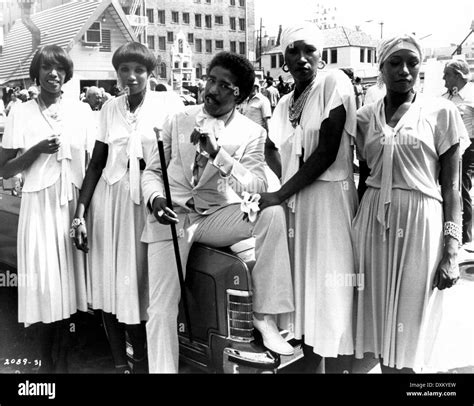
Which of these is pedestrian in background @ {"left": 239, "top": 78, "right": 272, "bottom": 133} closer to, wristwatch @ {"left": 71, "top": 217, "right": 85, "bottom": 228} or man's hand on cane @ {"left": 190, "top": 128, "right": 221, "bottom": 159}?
man's hand on cane @ {"left": 190, "top": 128, "right": 221, "bottom": 159}

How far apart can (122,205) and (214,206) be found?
0.47m

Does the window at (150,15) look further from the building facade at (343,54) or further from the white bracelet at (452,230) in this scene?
the white bracelet at (452,230)

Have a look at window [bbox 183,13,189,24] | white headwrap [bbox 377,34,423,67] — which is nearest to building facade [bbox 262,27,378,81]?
white headwrap [bbox 377,34,423,67]

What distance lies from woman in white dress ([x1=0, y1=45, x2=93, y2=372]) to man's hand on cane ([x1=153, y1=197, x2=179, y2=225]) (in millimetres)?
491

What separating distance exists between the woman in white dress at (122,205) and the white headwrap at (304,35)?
63cm

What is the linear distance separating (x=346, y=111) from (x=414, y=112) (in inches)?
11.5

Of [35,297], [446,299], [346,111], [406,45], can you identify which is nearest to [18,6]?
[35,297]

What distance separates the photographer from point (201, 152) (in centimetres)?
267

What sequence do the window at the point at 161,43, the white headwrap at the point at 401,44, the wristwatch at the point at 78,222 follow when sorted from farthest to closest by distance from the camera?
the window at the point at 161,43 < the wristwatch at the point at 78,222 < the white headwrap at the point at 401,44

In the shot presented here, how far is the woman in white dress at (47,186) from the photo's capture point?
2850 mm

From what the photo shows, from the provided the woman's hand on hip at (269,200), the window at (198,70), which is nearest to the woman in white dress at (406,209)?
the woman's hand on hip at (269,200)

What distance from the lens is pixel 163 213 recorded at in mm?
2695

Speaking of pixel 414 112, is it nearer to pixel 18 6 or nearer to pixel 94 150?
pixel 94 150

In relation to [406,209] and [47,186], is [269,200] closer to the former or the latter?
[406,209]
